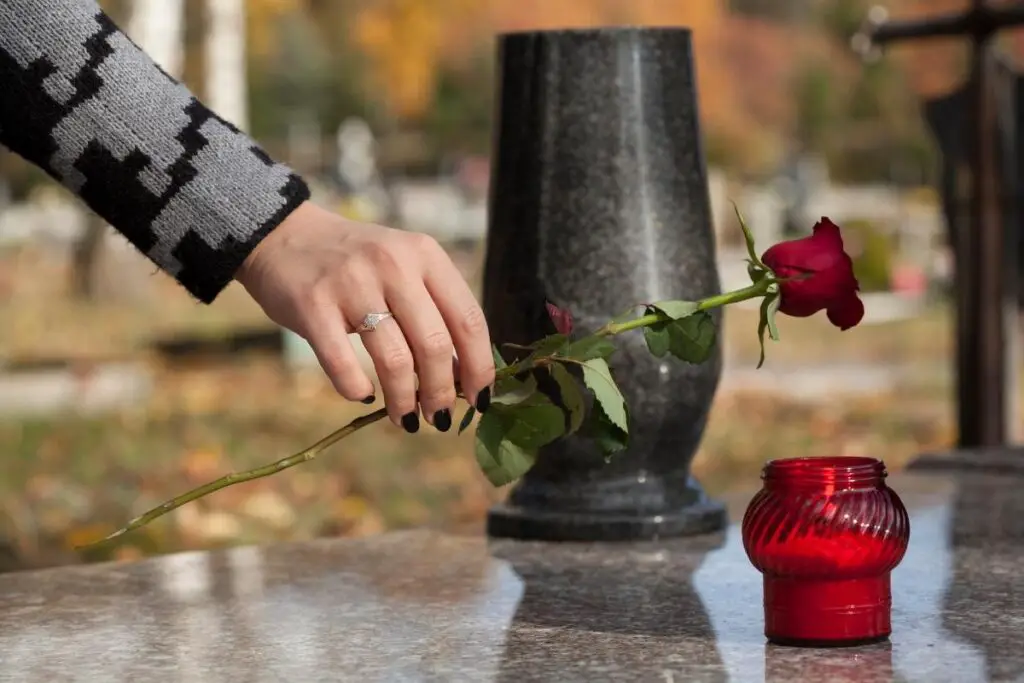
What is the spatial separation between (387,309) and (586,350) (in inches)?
15.5

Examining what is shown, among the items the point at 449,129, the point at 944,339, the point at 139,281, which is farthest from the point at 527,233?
the point at 449,129

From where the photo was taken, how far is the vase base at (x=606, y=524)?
2693 millimetres

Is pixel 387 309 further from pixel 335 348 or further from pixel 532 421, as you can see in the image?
pixel 532 421

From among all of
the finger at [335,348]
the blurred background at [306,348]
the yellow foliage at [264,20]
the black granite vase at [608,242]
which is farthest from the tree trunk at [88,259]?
the finger at [335,348]

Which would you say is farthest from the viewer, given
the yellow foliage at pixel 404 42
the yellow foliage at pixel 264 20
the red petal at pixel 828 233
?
the yellow foliage at pixel 404 42

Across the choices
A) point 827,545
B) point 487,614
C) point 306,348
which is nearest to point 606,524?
point 487,614

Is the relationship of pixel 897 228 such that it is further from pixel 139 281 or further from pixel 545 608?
pixel 545 608

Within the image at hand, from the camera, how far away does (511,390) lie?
198cm

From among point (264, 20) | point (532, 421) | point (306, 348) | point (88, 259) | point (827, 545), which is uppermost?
point (264, 20)

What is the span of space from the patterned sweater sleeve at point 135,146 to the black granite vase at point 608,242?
945 millimetres

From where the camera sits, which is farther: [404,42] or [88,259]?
[404,42]

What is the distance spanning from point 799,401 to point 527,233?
6.53 meters

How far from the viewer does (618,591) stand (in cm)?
230

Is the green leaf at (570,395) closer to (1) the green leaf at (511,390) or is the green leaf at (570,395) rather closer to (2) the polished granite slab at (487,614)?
(1) the green leaf at (511,390)
